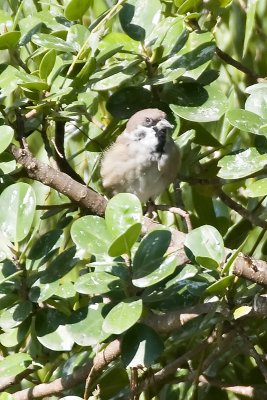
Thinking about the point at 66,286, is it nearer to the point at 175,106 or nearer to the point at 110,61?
the point at 175,106

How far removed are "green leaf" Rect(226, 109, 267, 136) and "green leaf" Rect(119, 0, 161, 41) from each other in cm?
52

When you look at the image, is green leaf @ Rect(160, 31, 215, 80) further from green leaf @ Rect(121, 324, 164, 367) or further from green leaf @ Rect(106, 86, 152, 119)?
green leaf @ Rect(121, 324, 164, 367)

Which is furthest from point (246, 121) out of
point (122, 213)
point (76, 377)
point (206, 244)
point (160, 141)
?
point (160, 141)

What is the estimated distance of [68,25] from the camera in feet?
8.36

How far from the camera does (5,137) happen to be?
2057 millimetres

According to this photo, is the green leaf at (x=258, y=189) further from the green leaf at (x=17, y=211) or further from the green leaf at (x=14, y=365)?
the green leaf at (x=14, y=365)

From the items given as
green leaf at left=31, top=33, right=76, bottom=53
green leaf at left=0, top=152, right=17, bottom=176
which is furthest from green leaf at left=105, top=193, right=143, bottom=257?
green leaf at left=31, top=33, right=76, bottom=53

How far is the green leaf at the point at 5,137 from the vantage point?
2.04 metres

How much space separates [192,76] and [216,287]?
770 mm

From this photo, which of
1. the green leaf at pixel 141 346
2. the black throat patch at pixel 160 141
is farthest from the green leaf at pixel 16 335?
the black throat patch at pixel 160 141

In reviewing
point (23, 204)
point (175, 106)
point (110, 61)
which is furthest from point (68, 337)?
point (110, 61)

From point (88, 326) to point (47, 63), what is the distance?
705 millimetres

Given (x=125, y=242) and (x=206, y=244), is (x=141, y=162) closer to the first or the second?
(x=206, y=244)

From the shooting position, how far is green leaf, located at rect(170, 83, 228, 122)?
243 centimetres
